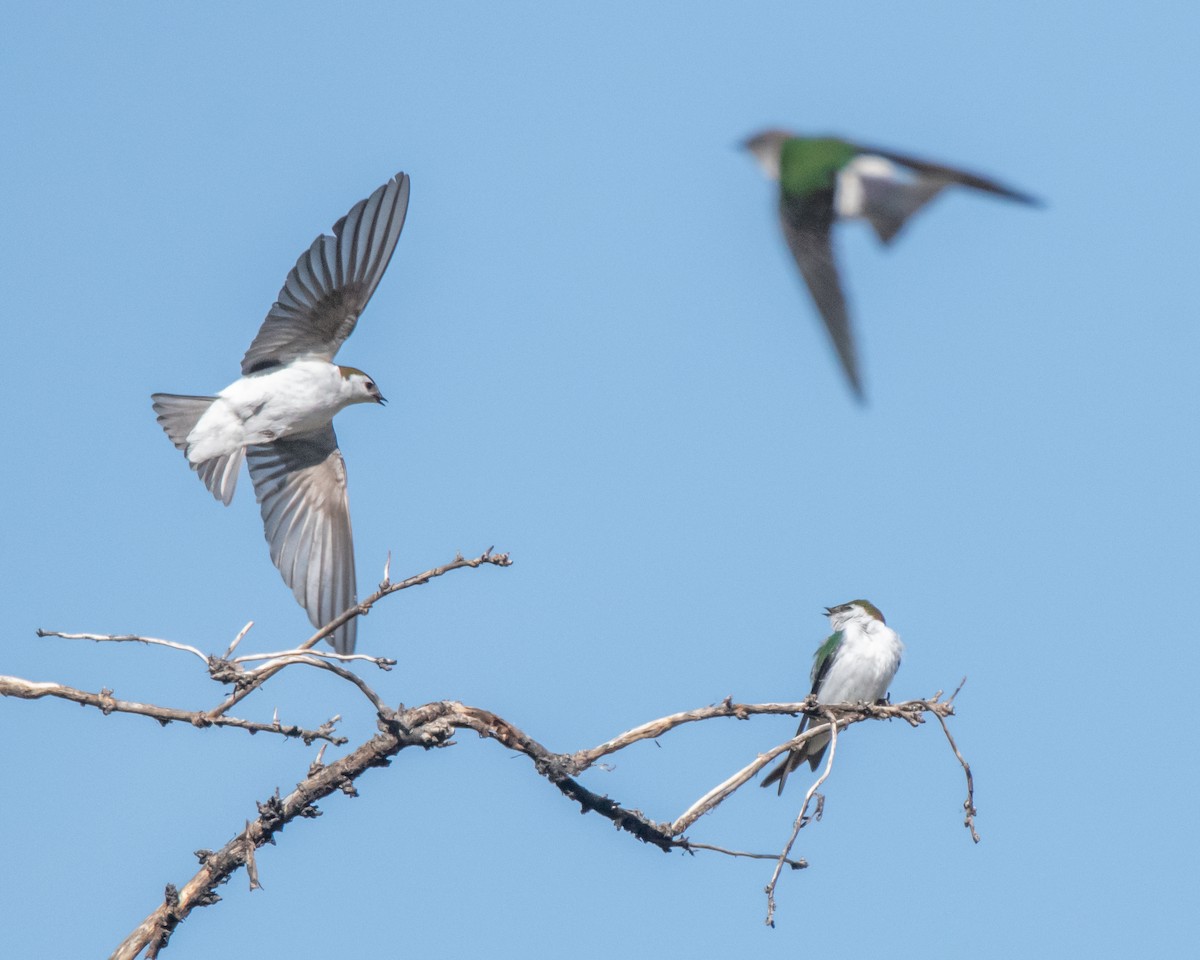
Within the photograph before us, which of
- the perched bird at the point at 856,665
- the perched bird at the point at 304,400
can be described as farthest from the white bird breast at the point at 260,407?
the perched bird at the point at 856,665

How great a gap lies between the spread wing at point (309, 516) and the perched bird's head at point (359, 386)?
1.40 feet

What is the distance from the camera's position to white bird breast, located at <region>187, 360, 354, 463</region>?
23.8ft

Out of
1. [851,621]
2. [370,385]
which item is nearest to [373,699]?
[370,385]

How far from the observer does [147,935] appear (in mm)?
3492

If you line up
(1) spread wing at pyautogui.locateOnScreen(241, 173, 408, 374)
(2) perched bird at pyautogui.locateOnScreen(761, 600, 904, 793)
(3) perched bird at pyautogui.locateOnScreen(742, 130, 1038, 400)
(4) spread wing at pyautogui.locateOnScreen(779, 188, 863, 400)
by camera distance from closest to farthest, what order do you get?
(4) spread wing at pyautogui.locateOnScreen(779, 188, 863, 400) < (3) perched bird at pyautogui.locateOnScreen(742, 130, 1038, 400) < (1) spread wing at pyautogui.locateOnScreen(241, 173, 408, 374) < (2) perched bird at pyautogui.locateOnScreen(761, 600, 904, 793)

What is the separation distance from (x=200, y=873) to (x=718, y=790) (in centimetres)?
124

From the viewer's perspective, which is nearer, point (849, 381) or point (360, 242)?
point (849, 381)

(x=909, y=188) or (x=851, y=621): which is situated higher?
(x=909, y=188)

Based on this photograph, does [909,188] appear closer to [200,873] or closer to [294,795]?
[294,795]

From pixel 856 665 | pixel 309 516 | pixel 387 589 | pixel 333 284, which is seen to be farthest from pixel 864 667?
pixel 387 589

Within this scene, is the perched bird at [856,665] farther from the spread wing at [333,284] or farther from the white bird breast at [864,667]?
the spread wing at [333,284]

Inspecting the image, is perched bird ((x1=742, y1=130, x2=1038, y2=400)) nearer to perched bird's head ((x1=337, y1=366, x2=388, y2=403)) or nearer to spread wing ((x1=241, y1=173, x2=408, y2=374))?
spread wing ((x1=241, y1=173, x2=408, y2=374))

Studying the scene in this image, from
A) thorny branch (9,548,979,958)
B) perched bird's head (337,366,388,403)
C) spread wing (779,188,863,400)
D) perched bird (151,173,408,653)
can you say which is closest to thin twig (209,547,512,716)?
thorny branch (9,548,979,958)

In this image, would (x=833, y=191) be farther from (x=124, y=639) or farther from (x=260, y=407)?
(x=260, y=407)
